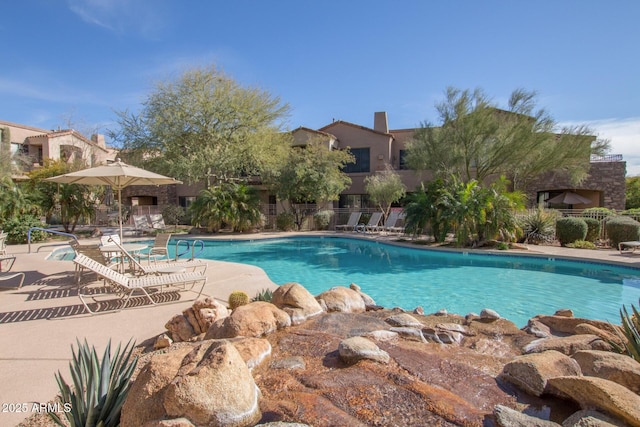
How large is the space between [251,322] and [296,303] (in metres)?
0.93

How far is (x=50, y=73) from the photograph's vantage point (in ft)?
53.0

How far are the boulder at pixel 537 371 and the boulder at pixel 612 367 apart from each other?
0.42 feet

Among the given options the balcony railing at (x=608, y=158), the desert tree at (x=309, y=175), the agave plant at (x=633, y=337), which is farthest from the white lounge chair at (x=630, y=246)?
the desert tree at (x=309, y=175)

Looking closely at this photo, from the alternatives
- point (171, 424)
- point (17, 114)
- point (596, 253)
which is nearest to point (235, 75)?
point (596, 253)

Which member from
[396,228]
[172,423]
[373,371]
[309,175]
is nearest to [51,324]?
[172,423]

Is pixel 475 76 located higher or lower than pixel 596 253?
higher

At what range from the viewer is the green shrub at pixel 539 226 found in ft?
49.0

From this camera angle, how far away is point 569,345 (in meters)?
3.71

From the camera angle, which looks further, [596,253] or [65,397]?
[596,253]

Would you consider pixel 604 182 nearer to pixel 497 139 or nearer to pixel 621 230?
pixel 497 139

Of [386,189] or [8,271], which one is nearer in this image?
[8,271]

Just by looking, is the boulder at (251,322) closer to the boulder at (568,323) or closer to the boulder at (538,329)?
the boulder at (538,329)

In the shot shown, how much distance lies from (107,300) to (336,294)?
13.0 feet

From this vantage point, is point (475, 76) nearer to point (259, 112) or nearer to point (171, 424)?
point (259, 112)
